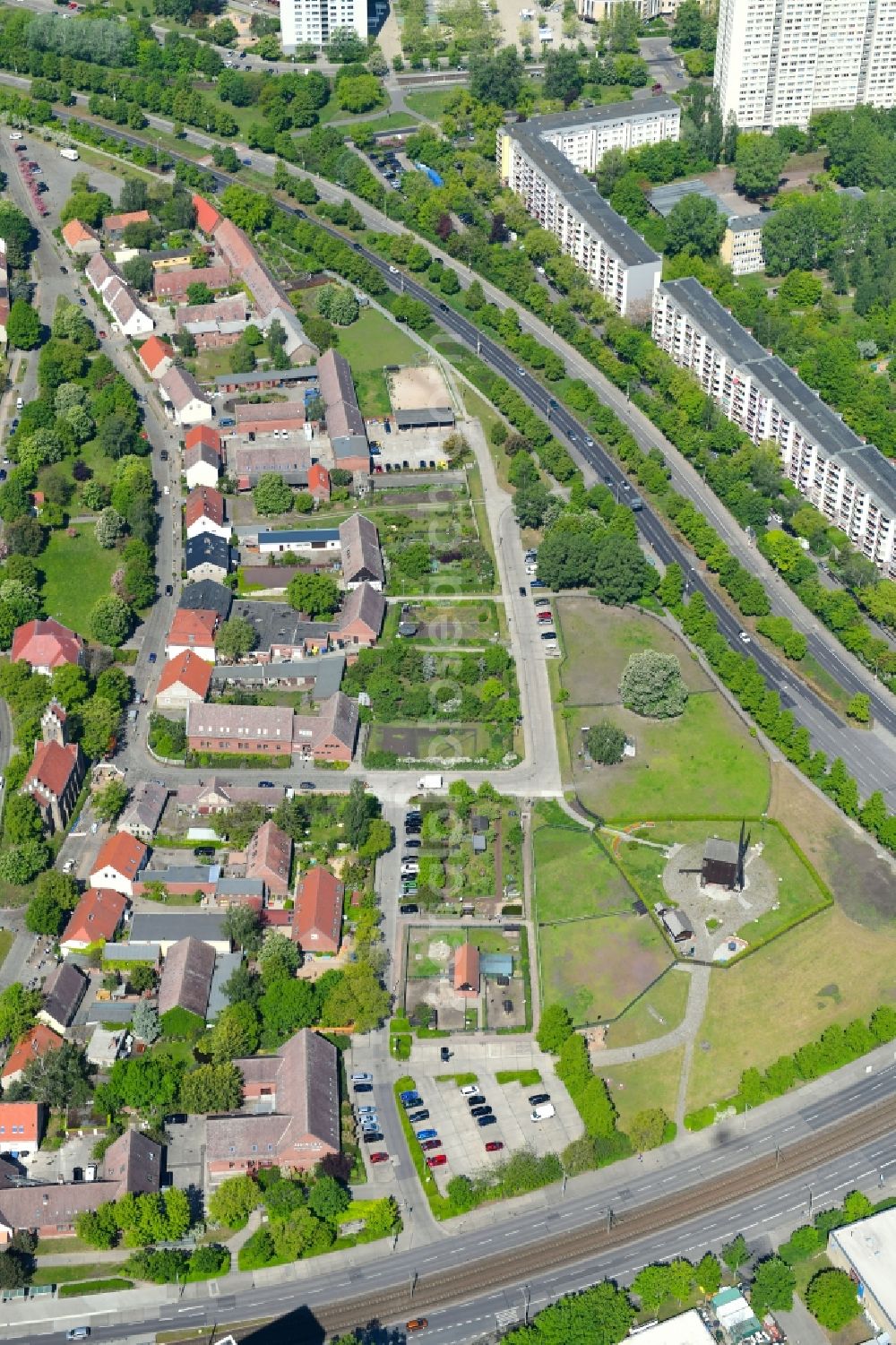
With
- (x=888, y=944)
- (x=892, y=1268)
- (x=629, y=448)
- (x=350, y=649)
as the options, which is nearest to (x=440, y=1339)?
(x=892, y=1268)

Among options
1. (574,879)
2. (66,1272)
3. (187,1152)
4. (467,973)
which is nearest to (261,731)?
(574,879)

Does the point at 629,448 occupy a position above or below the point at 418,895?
above

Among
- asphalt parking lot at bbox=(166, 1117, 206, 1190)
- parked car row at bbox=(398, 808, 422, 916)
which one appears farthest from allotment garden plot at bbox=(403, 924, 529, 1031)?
asphalt parking lot at bbox=(166, 1117, 206, 1190)

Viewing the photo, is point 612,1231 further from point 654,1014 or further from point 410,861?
point 410,861

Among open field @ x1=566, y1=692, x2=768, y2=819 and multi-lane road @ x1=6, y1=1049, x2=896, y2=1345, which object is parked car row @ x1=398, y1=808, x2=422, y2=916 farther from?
multi-lane road @ x1=6, y1=1049, x2=896, y2=1345

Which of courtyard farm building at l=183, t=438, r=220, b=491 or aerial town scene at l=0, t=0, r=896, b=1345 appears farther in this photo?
courtyard farm building at l=183, t=438, r=220, b=491

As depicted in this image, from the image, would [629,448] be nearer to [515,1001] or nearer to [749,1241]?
[515,1001]

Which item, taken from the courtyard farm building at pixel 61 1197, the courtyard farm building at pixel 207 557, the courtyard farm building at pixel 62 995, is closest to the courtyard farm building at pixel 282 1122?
the courtyard farm building at pixel 61 1197
